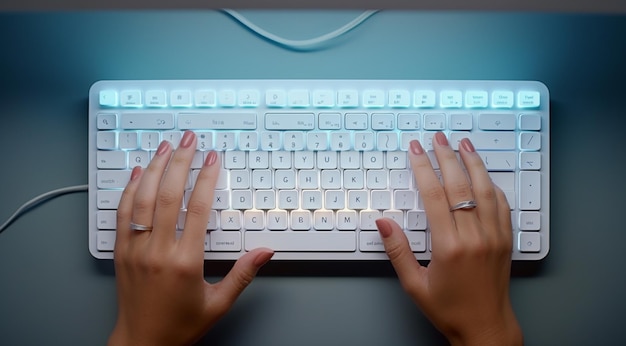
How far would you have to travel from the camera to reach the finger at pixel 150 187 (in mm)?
627

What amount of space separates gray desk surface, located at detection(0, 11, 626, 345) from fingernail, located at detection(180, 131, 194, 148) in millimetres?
136

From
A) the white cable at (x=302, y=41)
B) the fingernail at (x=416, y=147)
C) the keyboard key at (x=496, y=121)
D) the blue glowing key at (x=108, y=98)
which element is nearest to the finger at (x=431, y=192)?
the fingernail at (x=416, y=147)

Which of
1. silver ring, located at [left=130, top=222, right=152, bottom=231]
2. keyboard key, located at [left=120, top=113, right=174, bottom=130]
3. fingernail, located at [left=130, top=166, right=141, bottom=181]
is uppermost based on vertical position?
keyboard key, located at [left=120, top=113, right=174, bottom=130]

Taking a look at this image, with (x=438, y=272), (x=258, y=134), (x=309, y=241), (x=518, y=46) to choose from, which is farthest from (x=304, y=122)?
(x=518, y=46)

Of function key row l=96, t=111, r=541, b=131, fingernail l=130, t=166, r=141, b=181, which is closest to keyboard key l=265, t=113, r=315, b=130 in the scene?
function key row l=96, t=111, r=541, b=131

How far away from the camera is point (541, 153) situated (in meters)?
0.65

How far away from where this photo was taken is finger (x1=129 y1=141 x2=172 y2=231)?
627 millimetres

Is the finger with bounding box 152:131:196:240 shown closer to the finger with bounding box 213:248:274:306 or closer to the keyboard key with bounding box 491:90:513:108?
the finger with bounding box 213:248:274:306

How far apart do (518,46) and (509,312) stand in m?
0.45
